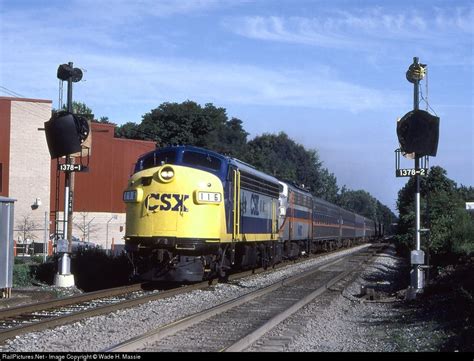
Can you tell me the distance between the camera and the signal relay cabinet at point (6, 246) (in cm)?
1543

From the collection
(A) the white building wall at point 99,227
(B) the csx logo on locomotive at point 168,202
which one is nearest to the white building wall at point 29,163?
(A) the white building wall at point 99,227

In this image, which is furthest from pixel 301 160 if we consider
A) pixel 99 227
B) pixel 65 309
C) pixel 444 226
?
pixel 65 309

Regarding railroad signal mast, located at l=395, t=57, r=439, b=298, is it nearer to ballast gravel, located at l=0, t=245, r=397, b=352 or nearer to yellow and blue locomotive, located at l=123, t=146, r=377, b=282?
ballast gravel, located at l=0, t=245, r=397, b=352

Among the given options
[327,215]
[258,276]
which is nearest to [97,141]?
[327,215]

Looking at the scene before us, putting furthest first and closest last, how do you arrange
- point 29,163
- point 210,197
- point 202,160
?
point 29,163 < point 202,160 < point 210,197

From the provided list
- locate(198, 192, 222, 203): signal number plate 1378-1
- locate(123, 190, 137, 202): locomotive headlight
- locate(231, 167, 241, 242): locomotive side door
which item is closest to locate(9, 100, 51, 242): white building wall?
locate(231, 167, 241, 242): locomotive side door

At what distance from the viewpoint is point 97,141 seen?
1858 inches

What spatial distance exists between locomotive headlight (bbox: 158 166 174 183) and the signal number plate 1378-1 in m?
0.82

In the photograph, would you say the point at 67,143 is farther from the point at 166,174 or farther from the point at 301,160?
the point at 301,160

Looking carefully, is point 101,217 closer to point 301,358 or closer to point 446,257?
point 446,257

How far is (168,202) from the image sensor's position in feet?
55.7

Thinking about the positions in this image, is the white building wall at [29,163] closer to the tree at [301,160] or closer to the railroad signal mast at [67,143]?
the railroad signal mast at [67,143]

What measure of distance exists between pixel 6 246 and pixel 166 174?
4069mm

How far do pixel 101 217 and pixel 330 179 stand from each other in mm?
80682
